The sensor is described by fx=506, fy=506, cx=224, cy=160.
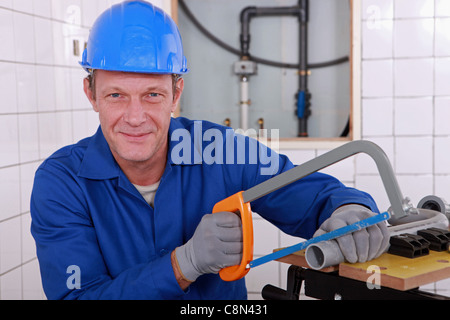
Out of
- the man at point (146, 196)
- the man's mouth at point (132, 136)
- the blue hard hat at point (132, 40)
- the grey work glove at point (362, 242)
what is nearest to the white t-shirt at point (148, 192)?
the man at point (146, 196)

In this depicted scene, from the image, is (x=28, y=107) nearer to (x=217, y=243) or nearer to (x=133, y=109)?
(x=133, y=109)

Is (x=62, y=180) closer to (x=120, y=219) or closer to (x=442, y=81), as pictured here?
(x=120, y=219)

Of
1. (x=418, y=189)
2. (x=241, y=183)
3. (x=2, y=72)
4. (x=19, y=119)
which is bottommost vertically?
(x=418, y=189)

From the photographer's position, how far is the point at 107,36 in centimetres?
76

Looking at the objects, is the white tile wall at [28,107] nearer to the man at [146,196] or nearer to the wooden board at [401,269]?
the man at [146,196]

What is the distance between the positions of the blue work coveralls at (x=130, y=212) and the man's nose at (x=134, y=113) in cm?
12

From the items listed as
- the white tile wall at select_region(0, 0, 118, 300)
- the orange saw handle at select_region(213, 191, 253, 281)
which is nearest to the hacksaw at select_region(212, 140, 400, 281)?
the orange saw handle at select_region(213, 191, 253, 281)

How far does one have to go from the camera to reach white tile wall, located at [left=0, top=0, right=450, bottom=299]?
1.18 meters

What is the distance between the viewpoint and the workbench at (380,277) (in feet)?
1.97

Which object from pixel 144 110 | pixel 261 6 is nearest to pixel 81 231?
pixel 144 110

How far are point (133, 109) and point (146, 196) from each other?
0.63 feet

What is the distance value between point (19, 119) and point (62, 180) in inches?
15.2

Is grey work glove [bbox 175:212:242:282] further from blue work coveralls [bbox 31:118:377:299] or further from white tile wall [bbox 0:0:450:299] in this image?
white tile wall [bbox 0:0:450:299]

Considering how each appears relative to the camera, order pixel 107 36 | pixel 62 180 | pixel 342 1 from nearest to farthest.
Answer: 1. pixel 107 36
2. pixel 62 180
3. pixel 342 1
